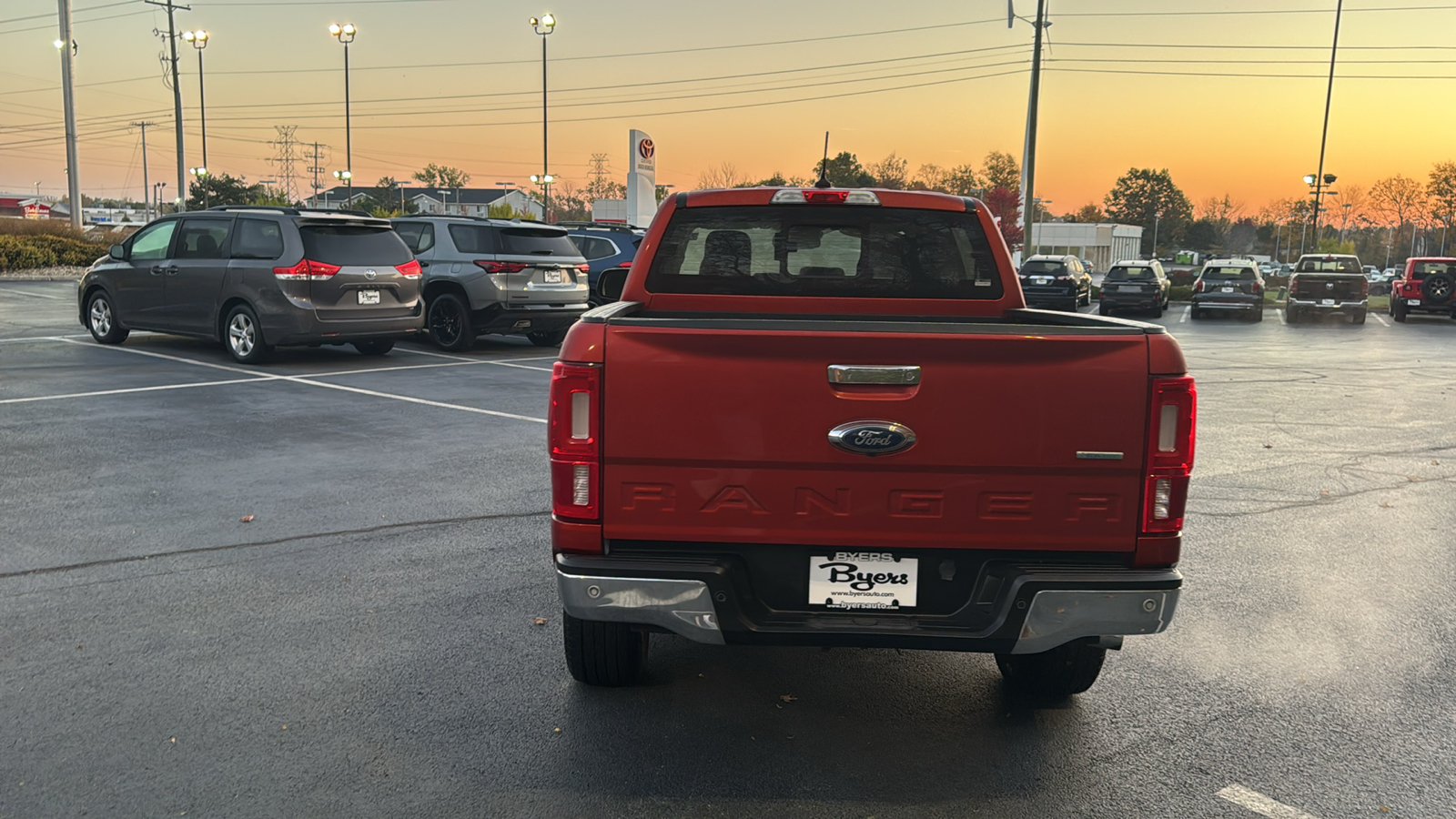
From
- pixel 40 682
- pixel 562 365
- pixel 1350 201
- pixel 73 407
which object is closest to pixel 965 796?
pixel 562 365

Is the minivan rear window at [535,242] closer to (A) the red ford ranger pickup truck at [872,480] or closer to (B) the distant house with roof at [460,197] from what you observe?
(A) the red ford ranger pickup truck at [872,480]

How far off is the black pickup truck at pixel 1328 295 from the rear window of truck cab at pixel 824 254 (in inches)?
1065

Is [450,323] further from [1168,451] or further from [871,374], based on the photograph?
[1168,451]

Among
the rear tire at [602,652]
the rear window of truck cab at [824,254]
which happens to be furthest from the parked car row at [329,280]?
the rear tire at [602,652]

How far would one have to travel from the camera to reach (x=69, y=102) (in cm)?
3441

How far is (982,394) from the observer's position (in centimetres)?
321

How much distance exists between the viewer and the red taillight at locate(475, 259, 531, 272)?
50.3ft

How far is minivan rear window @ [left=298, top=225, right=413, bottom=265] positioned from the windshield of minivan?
2272 cm

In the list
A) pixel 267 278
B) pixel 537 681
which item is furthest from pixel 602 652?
pixel 267 278

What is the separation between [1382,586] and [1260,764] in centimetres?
259

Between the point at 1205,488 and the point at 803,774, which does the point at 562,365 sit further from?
the point at 1205,488

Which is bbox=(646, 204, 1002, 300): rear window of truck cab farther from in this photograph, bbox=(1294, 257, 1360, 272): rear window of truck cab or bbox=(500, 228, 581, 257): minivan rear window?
bbox=(1294, 257, 1360, 272): rear window of truck cab

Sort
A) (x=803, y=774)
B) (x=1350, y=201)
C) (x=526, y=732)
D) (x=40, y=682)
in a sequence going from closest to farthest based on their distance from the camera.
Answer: (x=803, y=774) < (x=526, y=732) < (x=40, y=682) < (x=1350, y=201)

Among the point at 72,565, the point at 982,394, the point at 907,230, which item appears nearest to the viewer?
the point at 982,394
